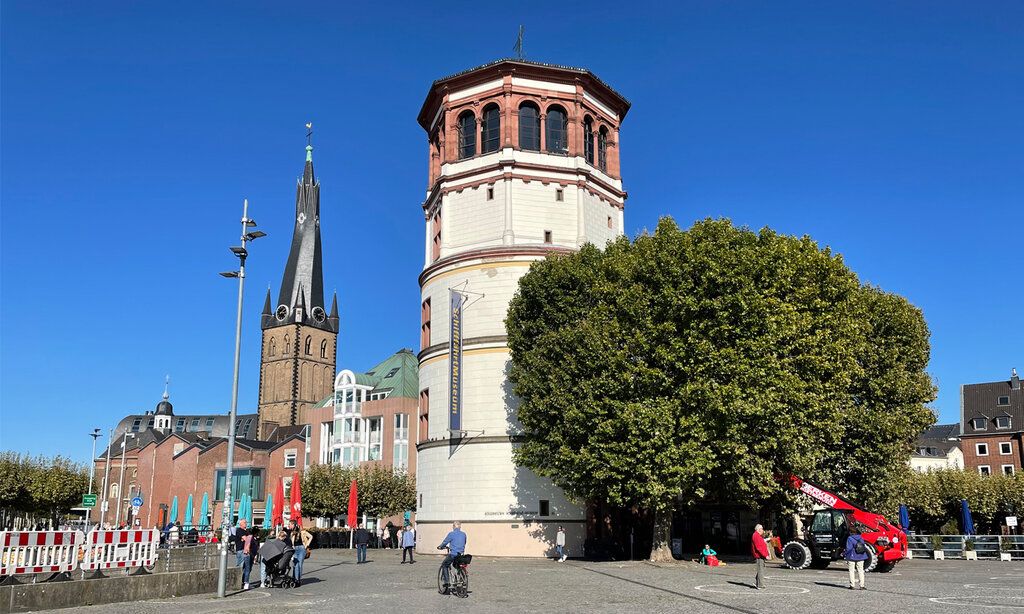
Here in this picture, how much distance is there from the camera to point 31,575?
60.7 ft

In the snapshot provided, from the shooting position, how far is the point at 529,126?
43.3 metres

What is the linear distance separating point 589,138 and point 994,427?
64.0m

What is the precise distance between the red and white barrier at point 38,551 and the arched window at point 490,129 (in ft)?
95.1

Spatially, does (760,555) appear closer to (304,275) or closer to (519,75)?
(519,75)

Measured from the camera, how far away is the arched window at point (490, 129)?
4328 cm

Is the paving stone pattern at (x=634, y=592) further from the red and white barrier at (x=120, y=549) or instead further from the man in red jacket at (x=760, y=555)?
the red and white barrier at (x=120, y=549)

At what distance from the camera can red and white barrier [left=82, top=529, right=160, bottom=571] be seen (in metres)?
20.2

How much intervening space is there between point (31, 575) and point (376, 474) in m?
39.4

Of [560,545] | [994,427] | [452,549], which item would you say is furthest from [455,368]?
[994,427]

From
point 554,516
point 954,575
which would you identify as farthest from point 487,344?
point 954,575

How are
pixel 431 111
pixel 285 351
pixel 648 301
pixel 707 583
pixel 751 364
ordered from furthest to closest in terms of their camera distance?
1. pixel 285 351
2. pixel 431 111
3. pixel 648 301
4. pixel 751 364
5. pixel 707 583

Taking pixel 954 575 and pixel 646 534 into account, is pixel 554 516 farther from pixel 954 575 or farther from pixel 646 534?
pixel 954 575

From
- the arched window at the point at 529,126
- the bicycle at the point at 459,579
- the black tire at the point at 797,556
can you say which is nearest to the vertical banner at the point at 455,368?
the arched window at the point at 529,126

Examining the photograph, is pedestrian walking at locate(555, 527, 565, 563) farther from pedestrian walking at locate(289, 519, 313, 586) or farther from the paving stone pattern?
pedestrian walking at locate(289, 519, 313, 586)
